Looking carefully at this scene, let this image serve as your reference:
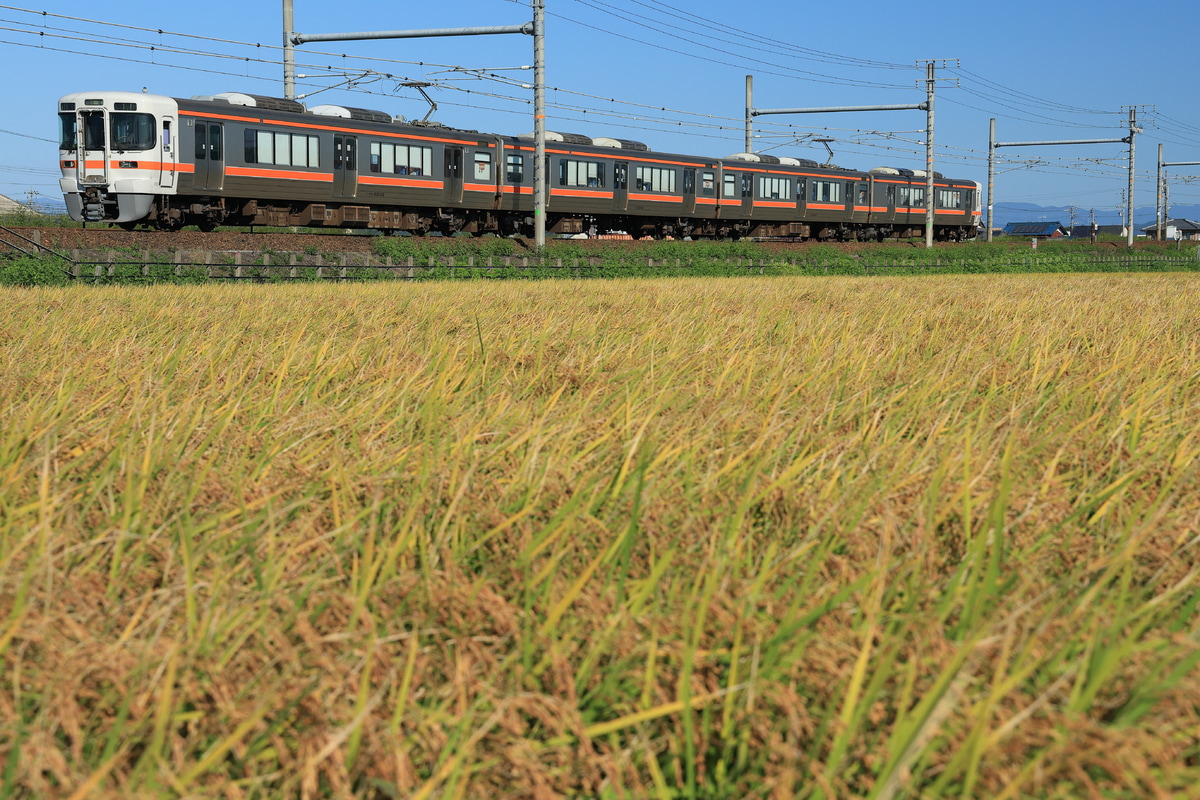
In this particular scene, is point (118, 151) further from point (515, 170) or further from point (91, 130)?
point (515, 170)

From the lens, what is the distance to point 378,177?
2739cm

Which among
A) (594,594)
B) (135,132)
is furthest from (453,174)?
(594,594)

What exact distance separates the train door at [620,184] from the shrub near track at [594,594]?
2976cm

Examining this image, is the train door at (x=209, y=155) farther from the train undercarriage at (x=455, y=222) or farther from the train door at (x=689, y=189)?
the train door at (x=689, y=189)

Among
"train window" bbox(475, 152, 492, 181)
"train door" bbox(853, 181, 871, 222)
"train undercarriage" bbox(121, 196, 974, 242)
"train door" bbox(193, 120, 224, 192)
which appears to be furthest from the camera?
"train door" bbox(853, 181, 871, 222)

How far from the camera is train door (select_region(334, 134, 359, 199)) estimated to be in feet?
86.4

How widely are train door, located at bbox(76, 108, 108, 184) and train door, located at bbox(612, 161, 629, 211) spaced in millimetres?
15204

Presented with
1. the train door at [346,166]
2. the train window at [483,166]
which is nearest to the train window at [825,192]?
the train window at [483,166]

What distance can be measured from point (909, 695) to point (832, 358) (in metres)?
4.46

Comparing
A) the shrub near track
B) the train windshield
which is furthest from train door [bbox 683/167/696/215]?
the shrub near track

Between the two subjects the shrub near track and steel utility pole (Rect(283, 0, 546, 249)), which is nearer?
the shrub near track

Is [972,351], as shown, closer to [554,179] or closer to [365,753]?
[365,753]

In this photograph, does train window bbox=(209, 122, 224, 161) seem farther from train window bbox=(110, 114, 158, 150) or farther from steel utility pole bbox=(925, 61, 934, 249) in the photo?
steel utility pole bbox=(925, 61, 934, 249)

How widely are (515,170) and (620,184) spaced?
13.5 feet
